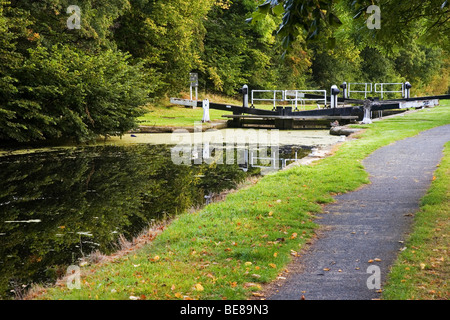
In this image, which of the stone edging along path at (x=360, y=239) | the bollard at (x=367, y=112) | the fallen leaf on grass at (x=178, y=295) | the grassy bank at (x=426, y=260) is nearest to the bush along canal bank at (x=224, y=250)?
the fallen leaf on grass at (x=178, y=295)

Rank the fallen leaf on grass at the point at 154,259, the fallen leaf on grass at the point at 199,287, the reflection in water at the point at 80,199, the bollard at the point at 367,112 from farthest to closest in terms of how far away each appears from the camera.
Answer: the bollard at the point at 367,112 → the reflection in water at the point at 80,199 → the fallen leaf on grass at the point at 154,259 → the fallen leaf on grass at the point at 199,287

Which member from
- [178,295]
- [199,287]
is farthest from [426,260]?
[178,295]

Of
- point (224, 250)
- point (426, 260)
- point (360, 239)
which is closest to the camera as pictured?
point (426, 260)

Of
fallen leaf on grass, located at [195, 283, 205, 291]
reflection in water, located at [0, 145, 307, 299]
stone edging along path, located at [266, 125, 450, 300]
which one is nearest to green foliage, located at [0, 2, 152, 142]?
reflection in water, located at [0, 145, 307, 299]

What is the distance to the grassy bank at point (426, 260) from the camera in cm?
498

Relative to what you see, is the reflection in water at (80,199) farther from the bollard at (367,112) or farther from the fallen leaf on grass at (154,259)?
the bollard at (367,112)

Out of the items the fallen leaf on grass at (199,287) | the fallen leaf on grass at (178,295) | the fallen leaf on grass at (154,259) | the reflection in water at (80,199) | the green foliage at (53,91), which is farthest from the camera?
the green foliage at (53,91)

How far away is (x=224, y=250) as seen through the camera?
6355mm

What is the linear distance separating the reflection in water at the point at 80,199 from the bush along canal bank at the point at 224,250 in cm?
91

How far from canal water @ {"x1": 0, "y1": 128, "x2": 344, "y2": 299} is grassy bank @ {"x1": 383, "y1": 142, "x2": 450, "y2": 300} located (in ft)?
12.1

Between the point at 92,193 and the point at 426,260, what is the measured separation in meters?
7.20

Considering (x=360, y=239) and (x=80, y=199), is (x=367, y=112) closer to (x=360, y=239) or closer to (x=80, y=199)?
(x=80, y=199)

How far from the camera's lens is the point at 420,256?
19.5ft

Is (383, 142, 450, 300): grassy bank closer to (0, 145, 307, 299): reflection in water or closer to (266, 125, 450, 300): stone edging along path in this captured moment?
(266, 125, 450, 300): stone edging along path
